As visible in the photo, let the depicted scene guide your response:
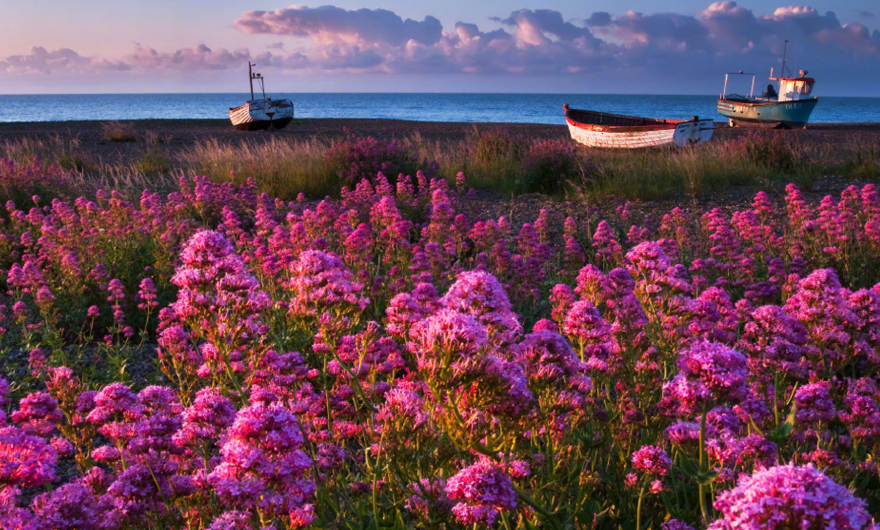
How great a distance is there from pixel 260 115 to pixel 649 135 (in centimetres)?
2722

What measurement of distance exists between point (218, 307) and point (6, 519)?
0.97 metres

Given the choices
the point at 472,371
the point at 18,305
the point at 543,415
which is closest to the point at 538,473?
the point at 543,415

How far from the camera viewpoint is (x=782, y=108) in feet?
135

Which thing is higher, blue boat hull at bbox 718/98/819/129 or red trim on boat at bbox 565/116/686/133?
blue boat hull at bbox 718/98/819/129

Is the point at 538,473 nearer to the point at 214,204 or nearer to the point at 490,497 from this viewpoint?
the point at 490,497

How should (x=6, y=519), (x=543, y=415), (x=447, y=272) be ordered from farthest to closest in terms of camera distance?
(x=447, y=272), (x=543, y=415), (x=6, y=519)

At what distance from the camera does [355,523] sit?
2127mm

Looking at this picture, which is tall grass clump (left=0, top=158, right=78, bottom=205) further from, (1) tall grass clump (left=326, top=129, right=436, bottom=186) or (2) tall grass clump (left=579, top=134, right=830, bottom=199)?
(2) tall grass clump (left=579, top=134, right=830, bottom=199)

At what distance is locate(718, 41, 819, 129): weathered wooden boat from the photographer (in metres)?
41.1

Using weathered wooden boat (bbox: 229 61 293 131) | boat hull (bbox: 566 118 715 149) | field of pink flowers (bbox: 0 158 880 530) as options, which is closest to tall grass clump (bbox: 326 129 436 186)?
field of pink flowers (bbox: 0 158 880 530)

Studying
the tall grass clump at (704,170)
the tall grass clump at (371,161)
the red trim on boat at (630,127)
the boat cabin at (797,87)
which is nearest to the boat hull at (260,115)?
the red trim on boat at (630,127)

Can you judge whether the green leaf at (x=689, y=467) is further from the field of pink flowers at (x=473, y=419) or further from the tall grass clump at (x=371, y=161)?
the tall grass clump at (x=371, y=161)

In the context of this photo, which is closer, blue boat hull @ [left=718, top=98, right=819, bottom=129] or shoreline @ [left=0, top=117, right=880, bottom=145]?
shoreline @ [left=0, top=117, right=880, bottom=145]

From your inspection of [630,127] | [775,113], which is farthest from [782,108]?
[630,127]
